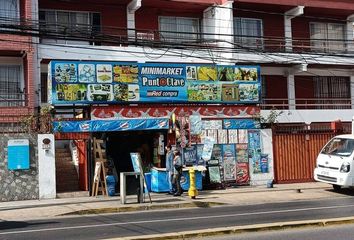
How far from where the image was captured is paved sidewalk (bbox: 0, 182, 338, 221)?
16203 mm

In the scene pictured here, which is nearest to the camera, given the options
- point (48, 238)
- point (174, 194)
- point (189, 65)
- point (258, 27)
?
point (48, 238)

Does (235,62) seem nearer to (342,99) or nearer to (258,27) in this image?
(258,27)

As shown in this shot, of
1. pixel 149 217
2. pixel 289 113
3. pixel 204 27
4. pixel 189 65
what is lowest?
pixel 149 217

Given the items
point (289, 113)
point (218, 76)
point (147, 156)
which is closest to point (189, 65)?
point (218, 76)

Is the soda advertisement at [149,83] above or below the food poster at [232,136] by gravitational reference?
above

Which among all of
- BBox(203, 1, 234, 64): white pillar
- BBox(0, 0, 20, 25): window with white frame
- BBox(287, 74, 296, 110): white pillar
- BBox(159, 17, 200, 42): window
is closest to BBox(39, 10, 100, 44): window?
BBox(0, 0, 20, 25): window with white frame

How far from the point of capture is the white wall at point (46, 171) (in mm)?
20062

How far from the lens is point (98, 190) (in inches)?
816

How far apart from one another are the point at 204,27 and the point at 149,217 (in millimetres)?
17059

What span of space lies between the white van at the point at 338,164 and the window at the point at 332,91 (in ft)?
40.1

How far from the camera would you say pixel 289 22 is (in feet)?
104

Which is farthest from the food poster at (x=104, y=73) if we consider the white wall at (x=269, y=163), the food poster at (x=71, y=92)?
the white wall at (x=269, y=163)

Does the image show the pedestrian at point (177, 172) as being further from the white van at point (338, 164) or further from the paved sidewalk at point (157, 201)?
the white van at point (338, 164)

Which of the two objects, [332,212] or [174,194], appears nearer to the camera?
[332,212]
